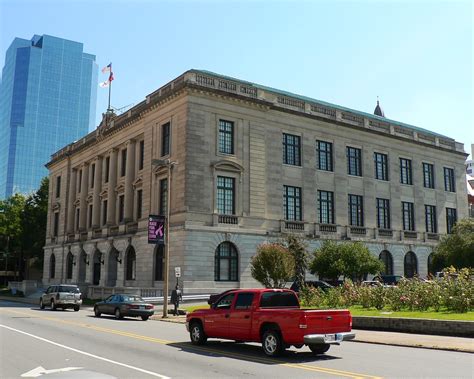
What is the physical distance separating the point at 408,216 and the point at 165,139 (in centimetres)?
2848

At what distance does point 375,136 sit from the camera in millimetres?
55312

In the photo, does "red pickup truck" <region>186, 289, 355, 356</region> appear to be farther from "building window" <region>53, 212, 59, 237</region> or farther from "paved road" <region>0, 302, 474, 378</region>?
"building window" <region>53, 212, 59, 237</region>

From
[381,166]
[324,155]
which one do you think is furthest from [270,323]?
[381,166]

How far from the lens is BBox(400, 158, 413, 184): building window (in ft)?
189

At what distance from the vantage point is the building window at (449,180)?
61819 millimetres

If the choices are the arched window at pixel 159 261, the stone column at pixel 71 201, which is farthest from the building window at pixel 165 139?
the stone column at pixel 71 201

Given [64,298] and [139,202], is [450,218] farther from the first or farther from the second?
[64,298]

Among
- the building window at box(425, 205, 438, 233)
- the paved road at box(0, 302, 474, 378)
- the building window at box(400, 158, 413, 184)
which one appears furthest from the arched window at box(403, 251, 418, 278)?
the paved road at box(0, 302, 474, 378)

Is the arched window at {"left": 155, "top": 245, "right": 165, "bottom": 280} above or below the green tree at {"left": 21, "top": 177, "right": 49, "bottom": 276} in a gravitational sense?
below

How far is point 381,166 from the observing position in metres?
55.9

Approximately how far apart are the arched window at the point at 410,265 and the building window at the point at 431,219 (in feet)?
15.7

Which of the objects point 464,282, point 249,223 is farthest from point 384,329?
point 249,223

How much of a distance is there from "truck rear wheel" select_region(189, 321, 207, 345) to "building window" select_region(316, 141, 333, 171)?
35.5 m

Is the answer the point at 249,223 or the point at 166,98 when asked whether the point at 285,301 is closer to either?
the point at 249,223
